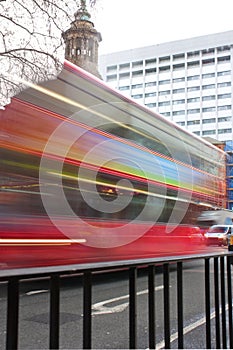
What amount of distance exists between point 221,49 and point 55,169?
237ft

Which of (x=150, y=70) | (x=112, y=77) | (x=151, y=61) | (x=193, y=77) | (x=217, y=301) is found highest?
(x=151, y=61)

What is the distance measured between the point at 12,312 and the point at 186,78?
76726 mm

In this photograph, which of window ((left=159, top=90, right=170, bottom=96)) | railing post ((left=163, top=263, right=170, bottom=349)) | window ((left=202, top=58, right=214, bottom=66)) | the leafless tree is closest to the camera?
railing post ((left=163, top=263, right=170, bottom=349))

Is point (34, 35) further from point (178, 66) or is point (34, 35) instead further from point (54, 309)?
point (178, 66)

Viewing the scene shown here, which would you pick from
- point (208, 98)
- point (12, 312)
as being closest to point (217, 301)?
point (12, 312)

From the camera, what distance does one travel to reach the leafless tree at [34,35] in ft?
19.7

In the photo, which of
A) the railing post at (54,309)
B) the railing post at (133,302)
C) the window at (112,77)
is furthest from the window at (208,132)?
the railing post at (54,309)

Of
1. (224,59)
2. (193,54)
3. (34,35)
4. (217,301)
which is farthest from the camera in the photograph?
(193,54)

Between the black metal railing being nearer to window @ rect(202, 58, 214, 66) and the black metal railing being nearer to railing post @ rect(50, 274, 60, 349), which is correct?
railing post @ rect(50, 274, 60, 349)

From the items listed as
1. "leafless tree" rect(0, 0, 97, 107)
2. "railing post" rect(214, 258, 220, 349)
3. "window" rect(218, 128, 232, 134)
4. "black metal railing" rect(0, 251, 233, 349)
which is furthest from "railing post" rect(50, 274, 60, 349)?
"window" rect(218, 128, 232, 134)

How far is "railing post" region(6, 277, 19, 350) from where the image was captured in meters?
1.46

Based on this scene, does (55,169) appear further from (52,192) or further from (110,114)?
(110,114)

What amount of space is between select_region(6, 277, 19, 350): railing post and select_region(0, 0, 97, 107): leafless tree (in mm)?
4820

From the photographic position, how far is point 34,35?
6.42 meters
